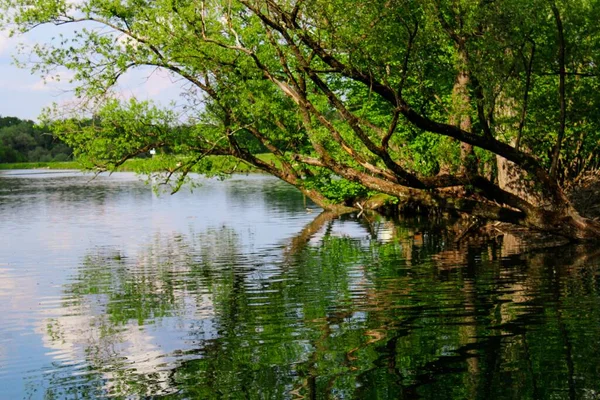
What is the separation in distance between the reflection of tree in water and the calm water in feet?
0.14

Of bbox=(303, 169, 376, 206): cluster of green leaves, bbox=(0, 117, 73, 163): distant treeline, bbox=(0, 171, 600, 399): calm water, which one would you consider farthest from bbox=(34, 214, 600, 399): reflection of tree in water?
bbox=(0, 117, 73, 163): distant treeline

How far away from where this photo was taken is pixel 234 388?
11.6 meters

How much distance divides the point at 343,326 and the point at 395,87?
617 inches

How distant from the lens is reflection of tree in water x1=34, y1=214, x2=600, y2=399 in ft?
38.4

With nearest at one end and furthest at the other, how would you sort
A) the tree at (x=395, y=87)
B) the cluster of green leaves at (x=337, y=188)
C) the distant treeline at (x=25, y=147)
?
the tree at (x=395, y=87)
the cluster of green leaves at (x=337, y=188)
the distant treeline at (x=25, y=147)

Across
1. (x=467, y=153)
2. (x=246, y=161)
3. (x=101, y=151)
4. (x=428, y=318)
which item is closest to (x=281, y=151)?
(x=246, y=161)

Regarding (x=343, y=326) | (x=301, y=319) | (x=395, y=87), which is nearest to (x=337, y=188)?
(x=395, y=87)

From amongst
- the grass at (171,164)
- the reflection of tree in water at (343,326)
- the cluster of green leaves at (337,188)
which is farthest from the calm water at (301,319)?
the cluster of green leaves at (337,188)

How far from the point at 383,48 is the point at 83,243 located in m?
15.9

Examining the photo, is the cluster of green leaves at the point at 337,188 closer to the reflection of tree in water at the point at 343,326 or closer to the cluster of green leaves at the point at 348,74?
the cluster of green leaves at the point at 348,74

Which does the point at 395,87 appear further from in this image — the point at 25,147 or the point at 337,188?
the point at 25,147

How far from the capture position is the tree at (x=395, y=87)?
76.7 feet

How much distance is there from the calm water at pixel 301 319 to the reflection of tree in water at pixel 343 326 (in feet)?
0.14

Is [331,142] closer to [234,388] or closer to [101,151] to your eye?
[101,151]
